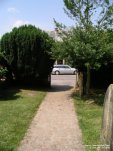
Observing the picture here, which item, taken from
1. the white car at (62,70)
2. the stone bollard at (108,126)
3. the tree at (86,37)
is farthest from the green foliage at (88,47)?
the white car at (62,70)

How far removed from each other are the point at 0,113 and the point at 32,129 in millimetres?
2848

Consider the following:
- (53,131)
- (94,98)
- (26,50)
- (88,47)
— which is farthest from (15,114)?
(26,50)

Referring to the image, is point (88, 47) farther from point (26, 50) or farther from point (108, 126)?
point (108, 126)

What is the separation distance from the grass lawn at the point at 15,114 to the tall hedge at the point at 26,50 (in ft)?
4.46

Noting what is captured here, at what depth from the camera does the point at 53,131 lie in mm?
9617

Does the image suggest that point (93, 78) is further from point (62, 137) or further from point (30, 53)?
point (62, 137)

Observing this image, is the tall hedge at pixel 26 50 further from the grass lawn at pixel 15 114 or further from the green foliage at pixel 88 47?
the green foliage at pixel 88 47

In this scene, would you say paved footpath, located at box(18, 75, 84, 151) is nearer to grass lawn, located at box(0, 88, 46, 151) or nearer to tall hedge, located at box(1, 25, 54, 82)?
grass lawn, located at box(0, 88, 46, 151)

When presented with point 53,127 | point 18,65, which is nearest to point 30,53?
point 18,65

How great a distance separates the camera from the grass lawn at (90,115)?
8.84 m

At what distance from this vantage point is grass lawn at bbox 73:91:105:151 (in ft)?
29.0

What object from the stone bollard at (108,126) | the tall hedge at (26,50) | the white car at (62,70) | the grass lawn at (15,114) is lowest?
the white car at (62,70)

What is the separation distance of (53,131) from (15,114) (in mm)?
2958

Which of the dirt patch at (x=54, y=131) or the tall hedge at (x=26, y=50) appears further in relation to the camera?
the tall hedge at (x=26, y=50)
